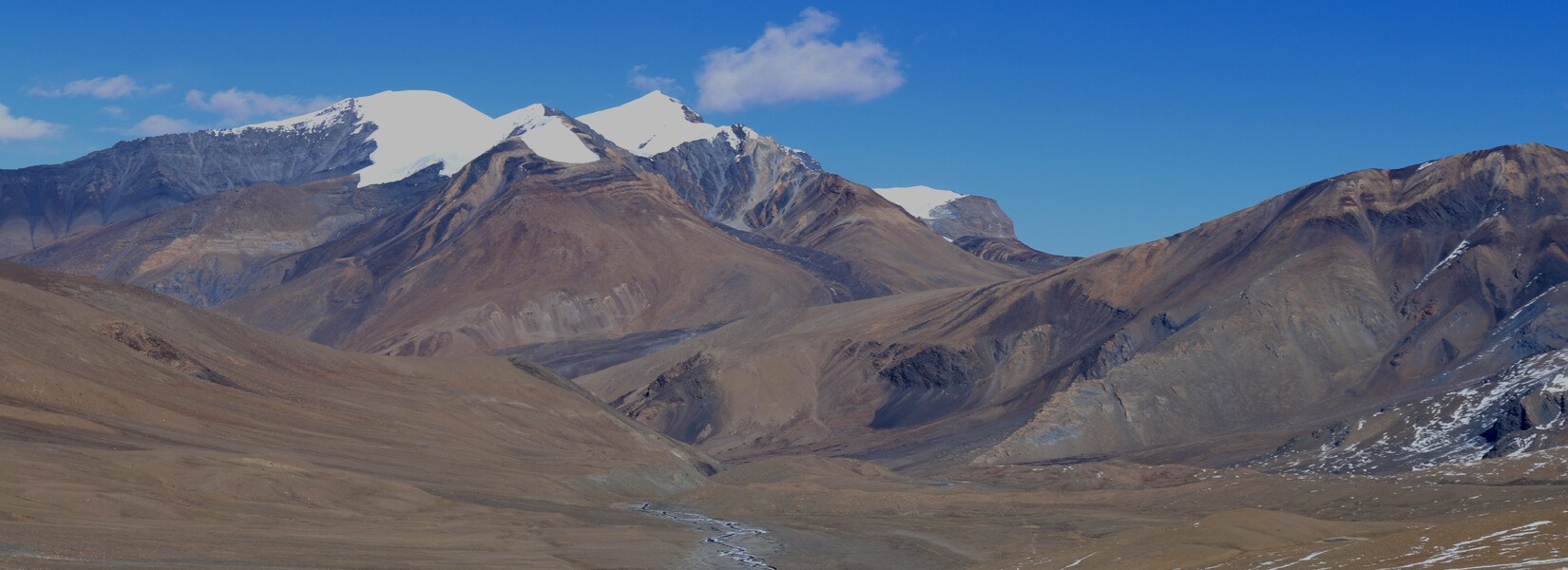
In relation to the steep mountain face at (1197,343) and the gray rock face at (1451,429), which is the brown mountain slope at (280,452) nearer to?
the steep mountain face at (1197,343)

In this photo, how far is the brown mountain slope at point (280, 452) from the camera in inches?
2351

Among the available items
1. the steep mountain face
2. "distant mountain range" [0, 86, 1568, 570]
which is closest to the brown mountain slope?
"distant mountain range" [0, 86, 1568, 570]

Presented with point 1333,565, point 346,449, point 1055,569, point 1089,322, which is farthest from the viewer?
point 1089,322

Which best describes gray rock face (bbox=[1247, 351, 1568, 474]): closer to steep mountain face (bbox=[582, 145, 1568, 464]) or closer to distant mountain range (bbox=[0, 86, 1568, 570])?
distant mountain range (bbox=[0, 86, 1568, 570])

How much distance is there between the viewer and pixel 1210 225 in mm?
176750

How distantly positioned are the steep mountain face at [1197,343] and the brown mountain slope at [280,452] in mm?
34194

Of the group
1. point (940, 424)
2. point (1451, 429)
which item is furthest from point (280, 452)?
point (940, 424)

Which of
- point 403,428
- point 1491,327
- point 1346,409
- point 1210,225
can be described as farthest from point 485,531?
point 1210,225

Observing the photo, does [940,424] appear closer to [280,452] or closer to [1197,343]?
[1197,343]

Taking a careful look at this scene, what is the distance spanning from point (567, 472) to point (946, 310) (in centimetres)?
9180

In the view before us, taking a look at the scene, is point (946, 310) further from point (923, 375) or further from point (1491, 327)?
point (1491, 327)

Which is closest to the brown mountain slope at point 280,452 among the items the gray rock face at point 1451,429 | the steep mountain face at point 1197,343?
the steep mountain face at point 1197,343

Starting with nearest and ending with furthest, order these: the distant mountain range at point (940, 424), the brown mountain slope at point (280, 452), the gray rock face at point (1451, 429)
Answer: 1. the brown mountain slope at point (280, 452)
2. the distant mountain range at point (940, 424)
3. the gray rock face at point (1451, 429)

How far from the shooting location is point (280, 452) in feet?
286
